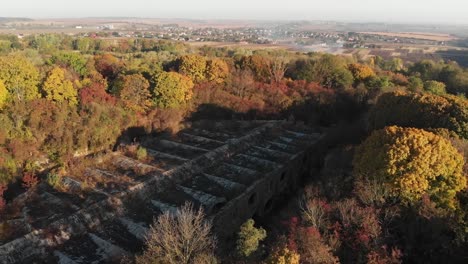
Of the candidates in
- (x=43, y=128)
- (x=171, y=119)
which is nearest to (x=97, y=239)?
(x=43, y=128)

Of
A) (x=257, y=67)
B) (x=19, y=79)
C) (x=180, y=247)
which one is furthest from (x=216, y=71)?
(x=180, y=247)

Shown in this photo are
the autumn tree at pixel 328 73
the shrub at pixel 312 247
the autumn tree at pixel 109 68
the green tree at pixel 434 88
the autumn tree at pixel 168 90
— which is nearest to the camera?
the shrub at pixel 312 247

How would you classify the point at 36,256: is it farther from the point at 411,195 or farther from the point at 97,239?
the point at 411,195

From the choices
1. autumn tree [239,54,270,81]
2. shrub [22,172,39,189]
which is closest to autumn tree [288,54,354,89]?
autumn tree [239,54,270,81]

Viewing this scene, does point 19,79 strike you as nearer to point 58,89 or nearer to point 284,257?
point 58,89

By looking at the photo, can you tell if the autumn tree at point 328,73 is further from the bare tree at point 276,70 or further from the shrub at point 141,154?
the shrub at point 141,154

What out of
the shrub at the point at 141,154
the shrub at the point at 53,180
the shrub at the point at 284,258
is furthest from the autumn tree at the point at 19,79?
the shrub at the point at 284,258
